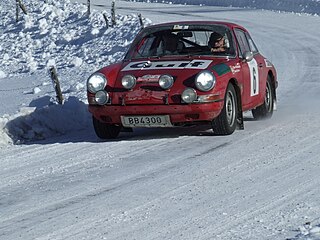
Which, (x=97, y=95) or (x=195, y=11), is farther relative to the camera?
(x=195, y=11)

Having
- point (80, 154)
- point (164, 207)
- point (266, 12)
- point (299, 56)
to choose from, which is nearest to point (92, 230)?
point (164, 207)

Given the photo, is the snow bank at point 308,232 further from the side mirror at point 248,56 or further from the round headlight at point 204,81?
the side mirror at point 248,56

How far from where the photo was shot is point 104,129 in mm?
10117

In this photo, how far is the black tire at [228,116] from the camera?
9742 mm

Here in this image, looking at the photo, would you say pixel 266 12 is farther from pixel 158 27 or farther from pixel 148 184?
pixel 148 184

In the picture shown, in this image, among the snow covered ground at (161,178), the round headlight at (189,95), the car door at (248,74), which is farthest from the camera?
the car door at (248,74)

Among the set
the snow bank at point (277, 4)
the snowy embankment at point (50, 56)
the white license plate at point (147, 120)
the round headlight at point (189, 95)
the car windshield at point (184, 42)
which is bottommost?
the snow bank at point (277, 4)

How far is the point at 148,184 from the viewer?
7.22 meters

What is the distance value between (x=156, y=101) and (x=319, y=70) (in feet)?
35.5

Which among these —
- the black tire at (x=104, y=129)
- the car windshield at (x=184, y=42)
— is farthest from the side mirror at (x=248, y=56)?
the black tire at (x=104, y=129)

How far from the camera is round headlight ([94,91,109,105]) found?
9.77 meters

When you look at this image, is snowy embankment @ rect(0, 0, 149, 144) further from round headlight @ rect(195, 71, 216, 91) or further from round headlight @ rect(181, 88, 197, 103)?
round headlight @ rect(195, 71, 216, 91)

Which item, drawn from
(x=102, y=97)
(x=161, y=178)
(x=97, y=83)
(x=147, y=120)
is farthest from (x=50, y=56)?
(x=161, y=178)

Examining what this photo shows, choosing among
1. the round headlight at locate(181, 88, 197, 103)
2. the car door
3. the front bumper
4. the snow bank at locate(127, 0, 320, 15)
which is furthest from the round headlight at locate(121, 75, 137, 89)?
the snow bank at locate(127, 0, 320, 15)
